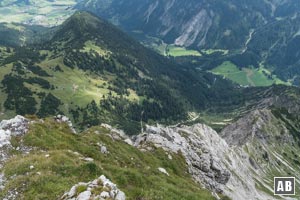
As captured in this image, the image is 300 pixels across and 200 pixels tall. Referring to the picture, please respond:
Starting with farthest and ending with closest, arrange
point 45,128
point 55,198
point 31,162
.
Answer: point 45,128, point 31,162, point 55,198

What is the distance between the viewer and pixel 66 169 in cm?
5956

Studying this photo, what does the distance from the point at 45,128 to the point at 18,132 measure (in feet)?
31.8

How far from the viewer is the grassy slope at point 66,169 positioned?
5441cm

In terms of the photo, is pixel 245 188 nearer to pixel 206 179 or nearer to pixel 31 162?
pixel 206 179

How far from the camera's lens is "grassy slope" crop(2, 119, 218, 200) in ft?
178

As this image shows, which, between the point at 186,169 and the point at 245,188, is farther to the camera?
the point at 245,188

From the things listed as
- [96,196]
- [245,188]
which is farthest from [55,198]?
[245,188]

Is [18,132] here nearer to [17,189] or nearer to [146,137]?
[17,189]

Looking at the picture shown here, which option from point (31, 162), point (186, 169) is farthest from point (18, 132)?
point (186, 169)

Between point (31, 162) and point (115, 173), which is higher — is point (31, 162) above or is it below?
above

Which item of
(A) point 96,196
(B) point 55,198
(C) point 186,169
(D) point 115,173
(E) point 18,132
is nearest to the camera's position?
(A) point 96,196

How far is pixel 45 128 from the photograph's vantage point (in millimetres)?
87250

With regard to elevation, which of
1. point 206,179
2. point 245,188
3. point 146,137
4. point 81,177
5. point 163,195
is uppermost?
point 81,177

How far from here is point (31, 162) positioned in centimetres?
6206
